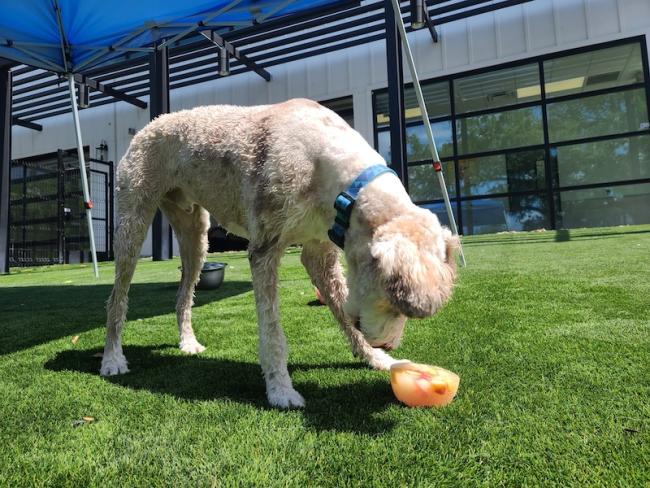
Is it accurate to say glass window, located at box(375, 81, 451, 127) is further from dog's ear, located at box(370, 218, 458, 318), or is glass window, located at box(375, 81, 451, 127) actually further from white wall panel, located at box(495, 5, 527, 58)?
dog's ear, located at box(370, 218, 458, 318)

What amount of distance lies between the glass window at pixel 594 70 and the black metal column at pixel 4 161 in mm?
14710

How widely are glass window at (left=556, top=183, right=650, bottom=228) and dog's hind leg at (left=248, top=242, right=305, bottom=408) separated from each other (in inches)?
505

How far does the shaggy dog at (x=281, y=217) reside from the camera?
178cm

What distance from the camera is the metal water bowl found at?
5.37 meters

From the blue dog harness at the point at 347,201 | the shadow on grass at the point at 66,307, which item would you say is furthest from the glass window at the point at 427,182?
the blue dog harness at the point at 347,201

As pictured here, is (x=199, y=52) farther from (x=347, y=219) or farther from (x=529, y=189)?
(x=347, y=219)

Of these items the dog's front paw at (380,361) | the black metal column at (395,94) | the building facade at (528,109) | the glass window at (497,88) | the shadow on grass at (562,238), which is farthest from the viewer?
the glass window at (497,88)

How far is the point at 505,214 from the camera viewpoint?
1354 cm

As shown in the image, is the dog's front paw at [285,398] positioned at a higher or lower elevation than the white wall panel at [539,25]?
lower

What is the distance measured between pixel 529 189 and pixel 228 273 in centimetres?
985

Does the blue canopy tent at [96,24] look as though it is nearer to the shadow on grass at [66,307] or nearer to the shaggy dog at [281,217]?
the shadow on grass at [66,307]

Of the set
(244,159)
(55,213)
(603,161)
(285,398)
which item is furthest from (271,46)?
(285,398)

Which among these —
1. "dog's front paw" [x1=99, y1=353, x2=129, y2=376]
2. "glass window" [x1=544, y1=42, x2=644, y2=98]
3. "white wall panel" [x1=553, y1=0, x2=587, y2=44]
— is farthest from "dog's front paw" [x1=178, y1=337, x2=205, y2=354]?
"white wall panel" [x1=553, y1=0, x2=587, y2=44]

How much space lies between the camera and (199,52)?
45.9 feet
